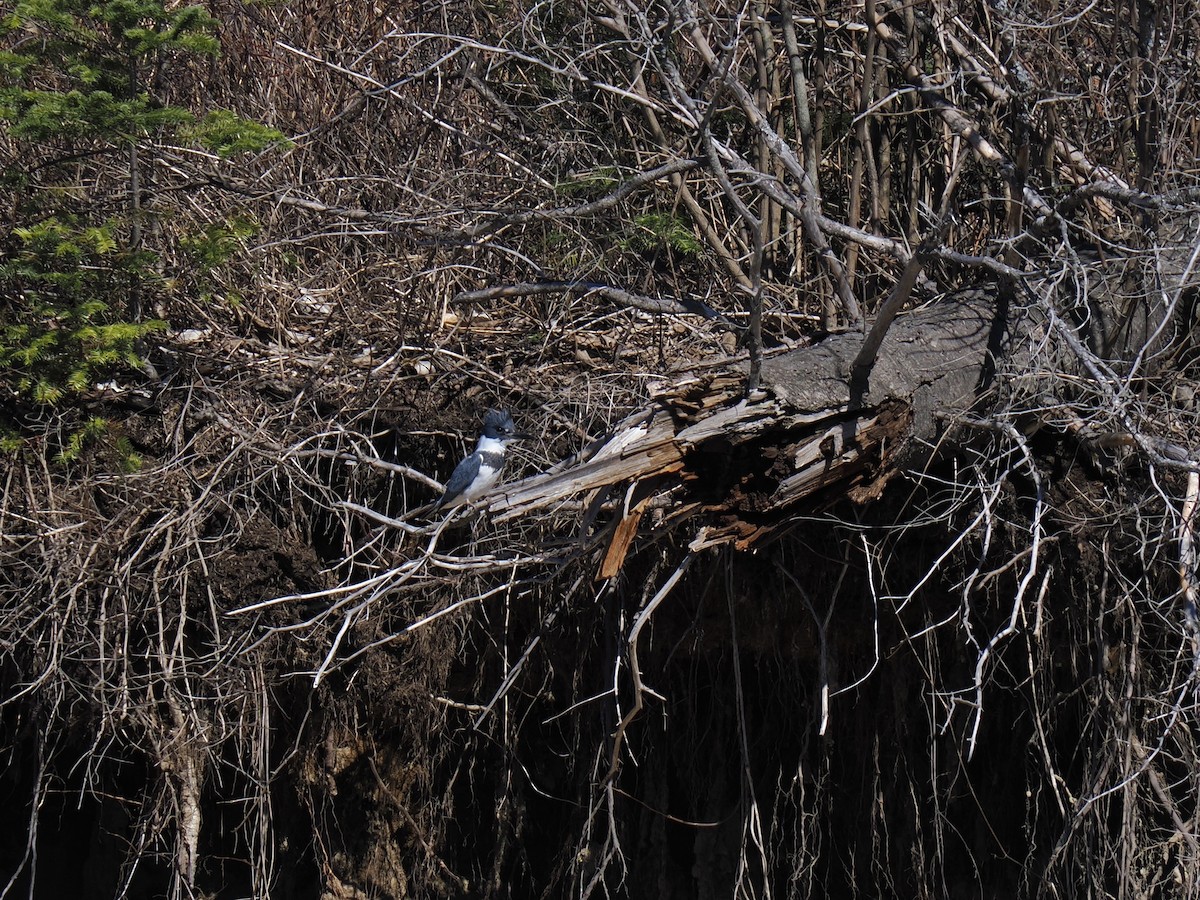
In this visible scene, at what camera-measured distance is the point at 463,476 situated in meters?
3.99

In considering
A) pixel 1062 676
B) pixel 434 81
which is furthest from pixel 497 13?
pixel 1062 676

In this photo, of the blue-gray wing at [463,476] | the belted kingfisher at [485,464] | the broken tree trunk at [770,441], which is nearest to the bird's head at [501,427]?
the belted kingfisher at [485,464]

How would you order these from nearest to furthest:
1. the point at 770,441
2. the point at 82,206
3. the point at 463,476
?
the point at 770,441, the point at 463,476, the point at 82,206

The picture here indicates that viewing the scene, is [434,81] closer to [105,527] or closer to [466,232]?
[466,232]

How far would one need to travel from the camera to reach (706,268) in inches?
185

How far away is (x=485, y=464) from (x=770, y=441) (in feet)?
3.90

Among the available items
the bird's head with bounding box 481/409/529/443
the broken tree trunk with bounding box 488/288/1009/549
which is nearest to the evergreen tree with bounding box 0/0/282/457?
the bird's head with bounding box 481/409/529/443

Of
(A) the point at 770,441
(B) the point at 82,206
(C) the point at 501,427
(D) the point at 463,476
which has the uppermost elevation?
(B) the point at 82,206

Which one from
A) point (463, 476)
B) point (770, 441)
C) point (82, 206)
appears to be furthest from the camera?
point (82, 206)

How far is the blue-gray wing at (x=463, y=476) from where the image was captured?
3979 millimetres

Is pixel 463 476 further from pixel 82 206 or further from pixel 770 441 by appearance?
pixel 82 206

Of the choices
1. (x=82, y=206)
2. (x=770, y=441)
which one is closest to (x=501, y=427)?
(x=770, y=441)

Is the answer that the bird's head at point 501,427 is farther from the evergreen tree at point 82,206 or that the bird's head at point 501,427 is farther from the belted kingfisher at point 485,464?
the evergreen tree at point 82,206

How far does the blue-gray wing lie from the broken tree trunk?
0.72 meters
